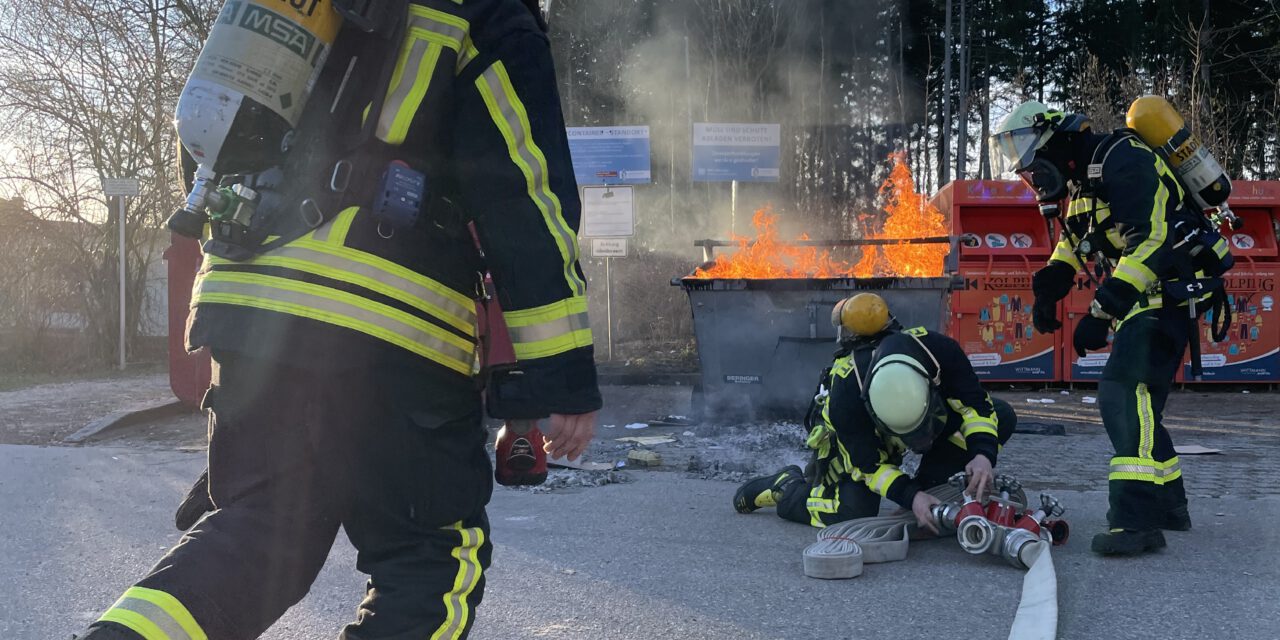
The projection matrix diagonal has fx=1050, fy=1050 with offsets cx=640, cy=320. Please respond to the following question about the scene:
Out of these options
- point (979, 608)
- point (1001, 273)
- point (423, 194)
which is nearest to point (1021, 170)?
point (979, 608)

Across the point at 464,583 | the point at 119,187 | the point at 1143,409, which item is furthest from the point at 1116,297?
the point at 119,187

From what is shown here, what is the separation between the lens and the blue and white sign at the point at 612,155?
13.2 meters

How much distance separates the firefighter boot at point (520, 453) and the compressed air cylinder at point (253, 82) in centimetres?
66

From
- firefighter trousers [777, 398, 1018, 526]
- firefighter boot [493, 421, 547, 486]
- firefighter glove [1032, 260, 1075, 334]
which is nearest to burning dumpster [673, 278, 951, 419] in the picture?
firefighter glove [1032, 260, 1075, 334]

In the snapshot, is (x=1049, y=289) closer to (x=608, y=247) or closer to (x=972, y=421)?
(x=972, y=421)

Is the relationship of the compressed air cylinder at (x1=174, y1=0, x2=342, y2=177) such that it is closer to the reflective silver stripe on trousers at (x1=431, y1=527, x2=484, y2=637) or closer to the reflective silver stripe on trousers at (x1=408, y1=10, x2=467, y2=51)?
the reflective silver stripe on trousers at (x1=408, y1=10, x2=467, y2=51)

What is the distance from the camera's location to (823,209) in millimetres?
18031

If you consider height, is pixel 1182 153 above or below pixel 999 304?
above

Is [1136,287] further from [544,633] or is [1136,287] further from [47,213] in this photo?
[47,213]

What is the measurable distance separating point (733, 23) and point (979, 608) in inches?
609

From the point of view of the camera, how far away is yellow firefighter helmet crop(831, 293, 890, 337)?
4.47 meters

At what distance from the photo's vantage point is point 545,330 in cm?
186

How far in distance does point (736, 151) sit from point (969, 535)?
37.6ft

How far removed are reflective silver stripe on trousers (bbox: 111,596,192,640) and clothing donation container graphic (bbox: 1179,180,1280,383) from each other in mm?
11175
